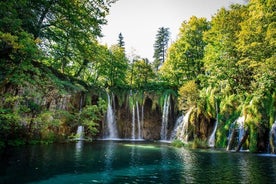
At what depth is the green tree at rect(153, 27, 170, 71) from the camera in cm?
5634

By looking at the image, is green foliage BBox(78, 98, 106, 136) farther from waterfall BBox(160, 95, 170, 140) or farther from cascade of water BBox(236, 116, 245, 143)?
waterfall BBox(160, 95, 170, 140)

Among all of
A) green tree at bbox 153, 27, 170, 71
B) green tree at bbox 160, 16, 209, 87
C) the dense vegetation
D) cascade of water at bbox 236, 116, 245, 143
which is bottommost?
cascade of water at bbox 236, 116, 245, 143

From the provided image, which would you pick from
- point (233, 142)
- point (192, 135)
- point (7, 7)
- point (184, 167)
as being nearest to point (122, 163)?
point (184, 167)

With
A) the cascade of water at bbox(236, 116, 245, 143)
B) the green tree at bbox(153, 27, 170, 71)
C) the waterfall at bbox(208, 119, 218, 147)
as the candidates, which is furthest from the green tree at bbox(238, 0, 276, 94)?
the green tree at bbox(153, 27, 170, 71)

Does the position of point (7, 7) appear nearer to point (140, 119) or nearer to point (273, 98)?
point (273, 98)

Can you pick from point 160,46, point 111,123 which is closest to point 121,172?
point 111,123

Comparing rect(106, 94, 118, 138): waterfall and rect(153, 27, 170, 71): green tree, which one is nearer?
rect(106, 94, 118, 138): waterfall

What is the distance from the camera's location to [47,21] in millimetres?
16469

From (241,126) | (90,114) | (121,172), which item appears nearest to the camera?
(121,172)

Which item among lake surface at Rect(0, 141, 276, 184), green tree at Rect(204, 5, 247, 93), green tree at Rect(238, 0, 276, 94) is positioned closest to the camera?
lake surface at Rect(0, 141, 276, 184)

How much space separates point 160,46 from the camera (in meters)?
57.3

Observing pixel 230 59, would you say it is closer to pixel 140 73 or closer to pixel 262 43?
pixel 262 43

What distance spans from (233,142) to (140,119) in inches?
607

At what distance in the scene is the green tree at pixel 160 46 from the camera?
5634 cm
